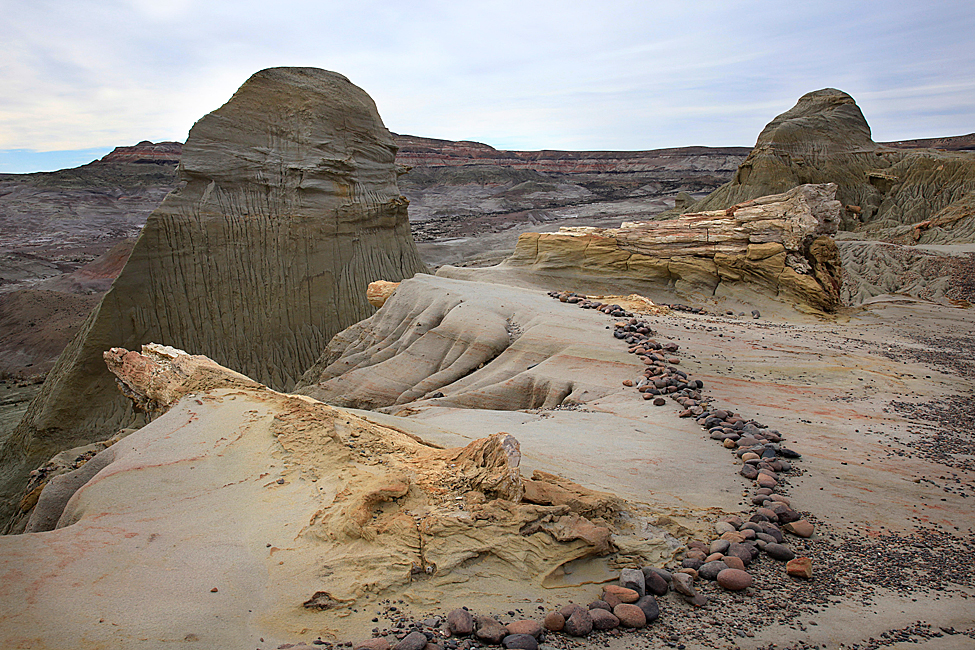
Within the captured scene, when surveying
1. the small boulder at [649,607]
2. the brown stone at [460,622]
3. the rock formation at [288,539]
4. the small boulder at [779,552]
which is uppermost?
the rock formation at [288,539]

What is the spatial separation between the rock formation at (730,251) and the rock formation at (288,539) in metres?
8.15

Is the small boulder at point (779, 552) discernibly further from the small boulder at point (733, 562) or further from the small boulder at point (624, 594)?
the small boulder at point (624, 594)

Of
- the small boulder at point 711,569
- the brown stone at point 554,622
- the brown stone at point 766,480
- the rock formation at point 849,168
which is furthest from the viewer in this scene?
the rock formation at point 849,168

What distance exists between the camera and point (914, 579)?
2.59m

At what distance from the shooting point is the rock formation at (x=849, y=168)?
901 inches

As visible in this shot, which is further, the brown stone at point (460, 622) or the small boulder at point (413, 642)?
the brown stone at point (460, 622)

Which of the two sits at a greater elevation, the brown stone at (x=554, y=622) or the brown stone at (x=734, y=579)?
the brown stone at (x=554, y=622)

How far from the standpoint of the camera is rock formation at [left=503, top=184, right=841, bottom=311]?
978 cm

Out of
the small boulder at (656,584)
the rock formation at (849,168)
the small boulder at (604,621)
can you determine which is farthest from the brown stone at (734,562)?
the rock formation at (849,168)

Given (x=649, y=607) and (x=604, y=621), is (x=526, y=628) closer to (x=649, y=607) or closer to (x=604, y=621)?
(x=604, y=621)

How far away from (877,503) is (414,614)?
2841mm

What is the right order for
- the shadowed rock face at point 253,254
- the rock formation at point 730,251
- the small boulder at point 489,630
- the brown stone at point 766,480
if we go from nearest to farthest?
the small boulder at point 489,630 → the brown stone at point 766,480 → the rock formation at point 730,251 → the shadowed rock face at point 253,254

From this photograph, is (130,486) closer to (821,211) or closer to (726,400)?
(726,400)

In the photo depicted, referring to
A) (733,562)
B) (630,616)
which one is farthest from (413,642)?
(733,562)
